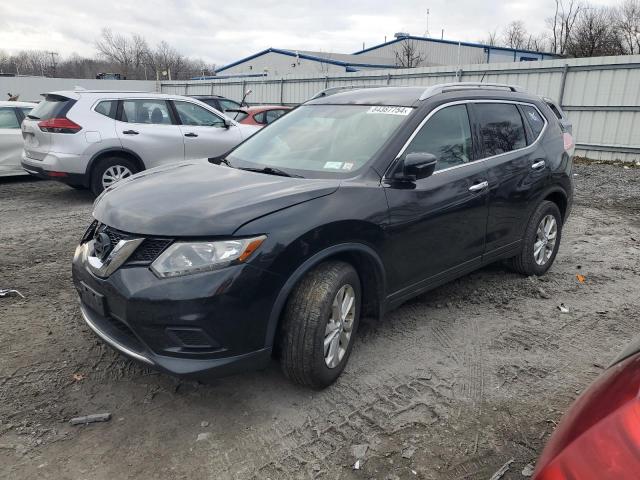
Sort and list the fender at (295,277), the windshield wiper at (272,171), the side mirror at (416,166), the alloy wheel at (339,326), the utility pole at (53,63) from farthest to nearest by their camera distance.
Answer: the utility pole at (53,63), the windshield wiper at (272,171), the side mirror at (416,166), the alloy wheel at (339,326), the fender at (295,277)

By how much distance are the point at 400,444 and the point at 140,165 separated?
6816 mm

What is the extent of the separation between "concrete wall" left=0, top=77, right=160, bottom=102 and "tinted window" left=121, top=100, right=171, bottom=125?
2067 cm

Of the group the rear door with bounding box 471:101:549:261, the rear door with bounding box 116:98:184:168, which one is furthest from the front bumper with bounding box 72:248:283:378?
the rear door with bounding box 116:98:184:168

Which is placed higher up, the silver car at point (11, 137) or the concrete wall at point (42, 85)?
the concrete wall at point (42, 85)

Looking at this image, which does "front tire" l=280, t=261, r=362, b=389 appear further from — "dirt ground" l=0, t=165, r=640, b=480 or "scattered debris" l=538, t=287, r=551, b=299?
"scattered debris" l=538, t=287, r=551, b=299

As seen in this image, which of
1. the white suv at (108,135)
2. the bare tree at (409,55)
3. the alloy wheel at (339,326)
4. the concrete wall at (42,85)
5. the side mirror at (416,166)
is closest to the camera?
the alloy wheel at (339,326)

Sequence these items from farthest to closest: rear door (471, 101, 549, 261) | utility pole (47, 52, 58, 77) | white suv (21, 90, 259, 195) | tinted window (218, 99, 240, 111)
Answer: utility pole (47, 52, 58, 77) → tinted window (218, 99, 240, 111) → white suv (21, 90, 259, 195) → rear door (471, 101, 549, 261)

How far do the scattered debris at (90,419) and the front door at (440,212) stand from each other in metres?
1.87

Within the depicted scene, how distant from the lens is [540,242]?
16.3 feet

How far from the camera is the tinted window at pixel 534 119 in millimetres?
4820

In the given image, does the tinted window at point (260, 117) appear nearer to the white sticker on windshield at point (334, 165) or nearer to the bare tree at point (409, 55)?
the white sticker on windshield at point (334, 165)

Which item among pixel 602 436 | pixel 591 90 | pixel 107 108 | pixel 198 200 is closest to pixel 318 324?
pixel 198 200

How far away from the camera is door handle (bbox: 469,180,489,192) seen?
3905 mm

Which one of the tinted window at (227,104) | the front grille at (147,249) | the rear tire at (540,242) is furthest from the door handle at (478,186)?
the tinted window at (227,104)
